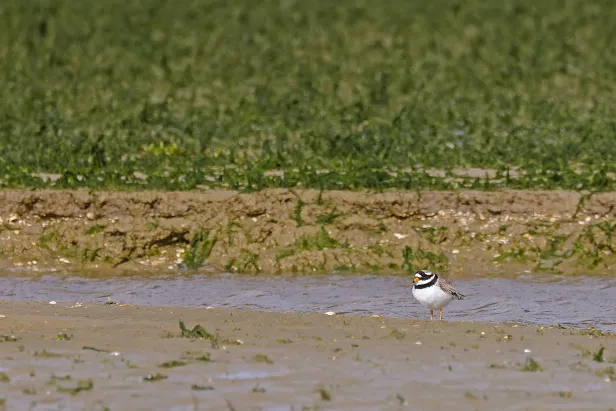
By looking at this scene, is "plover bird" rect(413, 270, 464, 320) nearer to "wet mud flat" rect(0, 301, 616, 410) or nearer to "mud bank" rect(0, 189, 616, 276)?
"wet mud flat" rect(0, 301, 616, 410)

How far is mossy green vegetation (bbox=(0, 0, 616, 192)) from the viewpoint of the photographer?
13.2 meters

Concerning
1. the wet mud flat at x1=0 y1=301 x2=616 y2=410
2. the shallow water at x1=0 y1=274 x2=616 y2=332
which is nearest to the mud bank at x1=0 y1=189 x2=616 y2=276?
the shallow water at x1=0 y1=274 x2=616 y2=332

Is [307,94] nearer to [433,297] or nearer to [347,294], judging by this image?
[347,294]

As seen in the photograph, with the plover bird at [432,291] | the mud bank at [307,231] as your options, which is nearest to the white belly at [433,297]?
the plover bird at [432,291]

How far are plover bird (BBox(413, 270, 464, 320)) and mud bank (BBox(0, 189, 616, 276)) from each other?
6.01ft

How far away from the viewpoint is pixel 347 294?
34.6ft

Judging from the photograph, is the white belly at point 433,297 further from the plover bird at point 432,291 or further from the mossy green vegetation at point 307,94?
the mossy green vegetation at point 307,94

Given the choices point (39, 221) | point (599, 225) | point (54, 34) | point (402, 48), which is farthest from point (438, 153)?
point (54, 34)

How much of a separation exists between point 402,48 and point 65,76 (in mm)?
5077

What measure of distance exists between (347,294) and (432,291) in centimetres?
143

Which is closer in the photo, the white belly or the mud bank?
the white belly

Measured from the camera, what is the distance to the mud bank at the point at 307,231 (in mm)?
11344

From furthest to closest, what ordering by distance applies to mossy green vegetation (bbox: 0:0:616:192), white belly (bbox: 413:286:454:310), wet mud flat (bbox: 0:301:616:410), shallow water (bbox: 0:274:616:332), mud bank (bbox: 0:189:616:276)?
mossy green vegetation (bbox: 0:0:616:192) → mud bank (bbox: 0:189:616:276) → shallow water (bbox: 0:274:616:332) → white belly (bbox: 413:286:454:310) → wet mud flat (bbox: 0:301:616:410)

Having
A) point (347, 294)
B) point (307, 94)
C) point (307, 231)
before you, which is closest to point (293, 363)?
point (347, 294)
